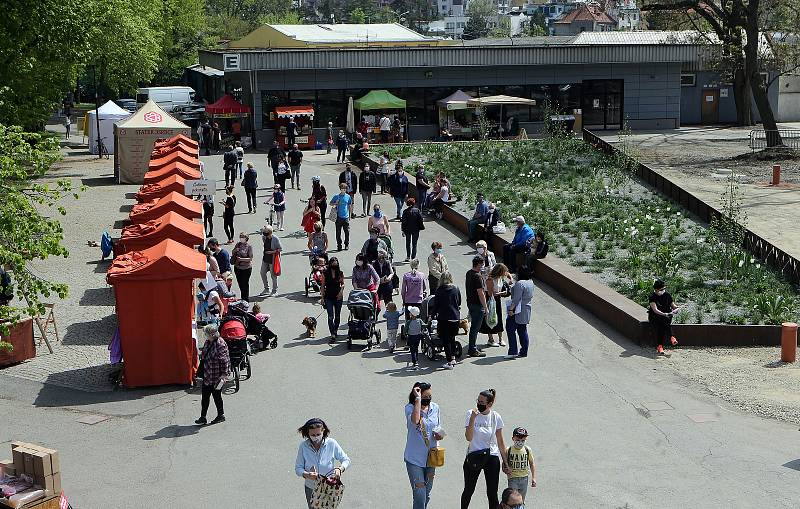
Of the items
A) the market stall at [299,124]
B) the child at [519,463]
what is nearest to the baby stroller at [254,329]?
the child at [519,463]

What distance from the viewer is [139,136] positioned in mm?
36406

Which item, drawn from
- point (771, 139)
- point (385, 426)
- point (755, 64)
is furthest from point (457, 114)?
point (385, 426)

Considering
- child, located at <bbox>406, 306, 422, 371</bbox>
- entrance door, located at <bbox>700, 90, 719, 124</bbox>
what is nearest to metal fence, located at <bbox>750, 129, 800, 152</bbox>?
entrance door, located at <bbox>700, 90, 719, 124</bbox>

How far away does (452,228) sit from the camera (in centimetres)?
2808

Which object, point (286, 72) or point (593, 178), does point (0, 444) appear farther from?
point (286, 72)

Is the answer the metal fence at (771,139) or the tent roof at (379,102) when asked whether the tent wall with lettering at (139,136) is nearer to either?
the tent roof at (379,102)

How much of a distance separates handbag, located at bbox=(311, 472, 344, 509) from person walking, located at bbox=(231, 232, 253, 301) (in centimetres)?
1084

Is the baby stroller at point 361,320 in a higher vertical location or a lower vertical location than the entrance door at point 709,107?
lower

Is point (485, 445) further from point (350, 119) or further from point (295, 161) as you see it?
point (350, 119)

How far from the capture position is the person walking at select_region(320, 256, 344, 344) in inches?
686

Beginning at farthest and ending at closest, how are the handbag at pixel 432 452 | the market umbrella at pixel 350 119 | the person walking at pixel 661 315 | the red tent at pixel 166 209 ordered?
the market umbrella at pixel 350 119, the red tent at pixel 166 209, the person walking at pixel 661 315, the handbag at pixel 432 452

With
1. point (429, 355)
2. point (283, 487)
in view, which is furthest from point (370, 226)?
point (283, 487)

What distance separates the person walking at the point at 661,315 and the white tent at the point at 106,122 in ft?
108

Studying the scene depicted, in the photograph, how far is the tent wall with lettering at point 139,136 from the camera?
1422 inches
